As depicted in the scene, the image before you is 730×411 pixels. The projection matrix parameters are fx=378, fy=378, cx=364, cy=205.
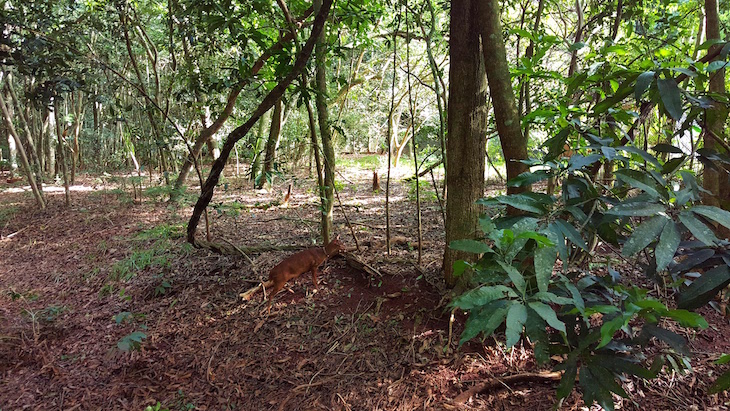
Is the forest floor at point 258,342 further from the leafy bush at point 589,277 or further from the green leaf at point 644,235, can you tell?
the green leaf at point 644,235

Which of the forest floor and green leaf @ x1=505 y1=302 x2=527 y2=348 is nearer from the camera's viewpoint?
green leaf @ x1=505 y1=302 x2=527 y2=348

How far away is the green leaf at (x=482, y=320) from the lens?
967mm

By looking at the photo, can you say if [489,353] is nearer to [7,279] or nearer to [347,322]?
[347,322]

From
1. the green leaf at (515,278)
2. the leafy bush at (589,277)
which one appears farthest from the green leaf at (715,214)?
the green leaf at (515,278)

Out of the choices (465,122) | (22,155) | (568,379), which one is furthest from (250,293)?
(22,155)

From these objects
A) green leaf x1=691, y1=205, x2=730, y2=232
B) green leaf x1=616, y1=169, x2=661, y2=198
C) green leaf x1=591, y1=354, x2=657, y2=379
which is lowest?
green leaf x1=591, y1=354, x2=657, y2=379

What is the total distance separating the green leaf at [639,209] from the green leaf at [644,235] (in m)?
0.02

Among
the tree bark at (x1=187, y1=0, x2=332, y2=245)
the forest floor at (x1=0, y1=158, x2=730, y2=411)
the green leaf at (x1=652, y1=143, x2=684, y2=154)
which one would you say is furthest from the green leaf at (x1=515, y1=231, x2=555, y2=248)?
the tree bark at (x1=187, y1=0, x2=332, y2=245)

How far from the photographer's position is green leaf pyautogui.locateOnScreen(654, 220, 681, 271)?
36.6 inches

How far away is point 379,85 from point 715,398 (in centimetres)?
1356

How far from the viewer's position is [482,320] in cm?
101

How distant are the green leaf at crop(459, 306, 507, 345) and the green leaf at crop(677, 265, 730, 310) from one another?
0.53m

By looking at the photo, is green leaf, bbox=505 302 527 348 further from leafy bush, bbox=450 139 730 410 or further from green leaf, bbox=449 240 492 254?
green leaf, bbox=449 240 492 254

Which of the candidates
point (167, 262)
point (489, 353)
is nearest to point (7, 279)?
point (167, 262)
